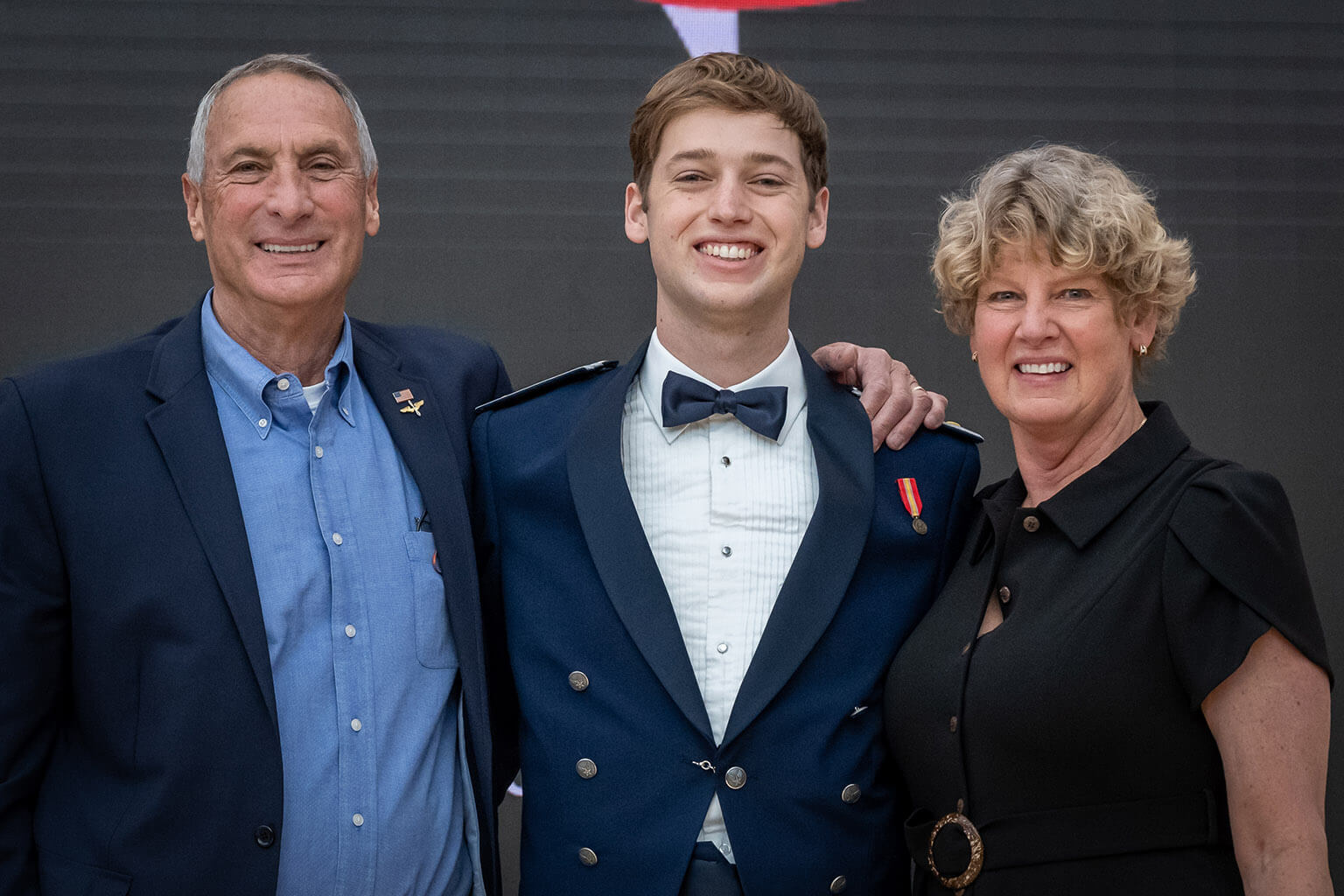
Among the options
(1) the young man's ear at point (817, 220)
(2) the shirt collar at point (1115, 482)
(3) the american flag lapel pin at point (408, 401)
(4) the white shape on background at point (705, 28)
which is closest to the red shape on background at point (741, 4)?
(4) the white shape on background at point (705, 28)

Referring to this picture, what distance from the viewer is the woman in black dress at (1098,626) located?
166 centimetres

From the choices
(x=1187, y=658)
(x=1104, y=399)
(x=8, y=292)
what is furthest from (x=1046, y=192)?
(x=8, y=292)

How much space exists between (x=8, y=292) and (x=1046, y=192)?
2.32 metres

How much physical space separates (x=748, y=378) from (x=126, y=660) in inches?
39.4

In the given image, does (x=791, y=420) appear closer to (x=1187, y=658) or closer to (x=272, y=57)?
(x=1187, y=658)

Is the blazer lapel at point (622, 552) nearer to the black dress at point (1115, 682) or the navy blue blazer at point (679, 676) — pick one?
the navy blue blazer at point (679, 676)

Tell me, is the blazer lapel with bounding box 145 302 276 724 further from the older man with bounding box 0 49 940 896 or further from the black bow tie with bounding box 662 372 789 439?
the black bow tie with bounding box 662 372 789 439

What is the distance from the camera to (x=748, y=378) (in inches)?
84.7

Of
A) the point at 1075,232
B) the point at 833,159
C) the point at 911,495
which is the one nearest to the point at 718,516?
the point at 911,495

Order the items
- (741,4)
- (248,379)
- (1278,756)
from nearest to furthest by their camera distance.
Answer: (1278,756) < (248,379) < (741,4)

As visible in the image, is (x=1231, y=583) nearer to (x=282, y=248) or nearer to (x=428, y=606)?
(x=428, y=606)

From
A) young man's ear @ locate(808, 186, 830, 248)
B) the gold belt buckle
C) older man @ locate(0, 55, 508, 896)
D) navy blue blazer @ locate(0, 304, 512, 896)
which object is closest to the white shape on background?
young man's ear @ locate(808, 186, 830, 248)

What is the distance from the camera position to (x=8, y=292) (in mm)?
3053

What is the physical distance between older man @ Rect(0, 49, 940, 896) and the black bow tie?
20cm
